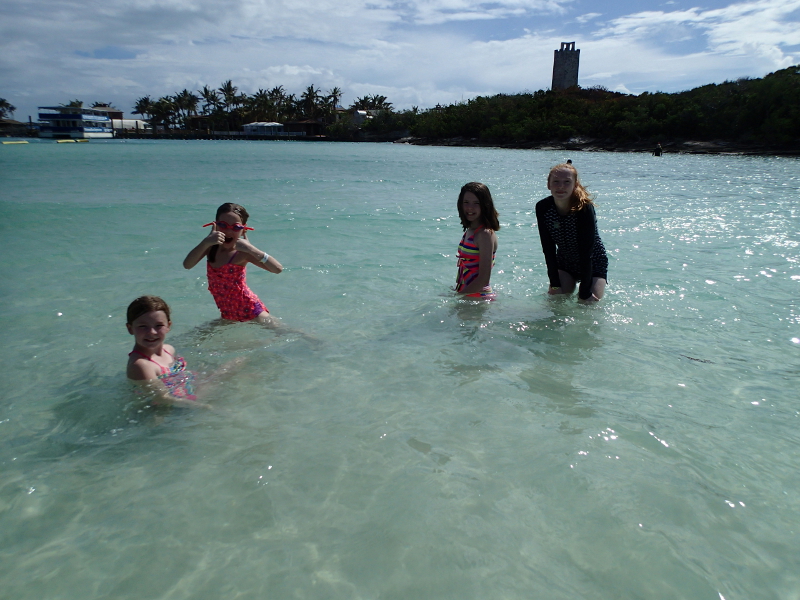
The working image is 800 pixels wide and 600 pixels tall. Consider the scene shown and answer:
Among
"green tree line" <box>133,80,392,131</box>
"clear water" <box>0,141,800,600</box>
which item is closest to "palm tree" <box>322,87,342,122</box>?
"green tree line" <box>133,80,392,131</box>

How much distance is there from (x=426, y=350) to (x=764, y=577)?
294 cm

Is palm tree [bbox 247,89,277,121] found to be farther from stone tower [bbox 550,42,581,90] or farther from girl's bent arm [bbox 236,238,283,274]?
girl's bent arm [bbox 236,238,283,274]

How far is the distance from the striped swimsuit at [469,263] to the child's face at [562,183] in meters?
0.82

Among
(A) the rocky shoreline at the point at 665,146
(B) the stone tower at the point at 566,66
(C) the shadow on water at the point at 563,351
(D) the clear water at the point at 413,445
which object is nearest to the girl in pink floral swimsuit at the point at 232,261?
(D) the clear water at the point at 413,445

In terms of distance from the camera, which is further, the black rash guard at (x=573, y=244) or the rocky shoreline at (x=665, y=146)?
the rocky shoreline at (x=665, y=146)

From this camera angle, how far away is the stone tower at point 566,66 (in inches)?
3834

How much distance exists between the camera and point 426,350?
4.77 meters

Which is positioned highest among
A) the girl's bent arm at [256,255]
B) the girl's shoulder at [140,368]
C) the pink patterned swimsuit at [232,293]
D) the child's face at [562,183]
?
the child's face at [562,183]

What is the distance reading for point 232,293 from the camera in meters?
5.02

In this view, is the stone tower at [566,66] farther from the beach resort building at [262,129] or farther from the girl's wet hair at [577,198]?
the girl's wet hair at [577,198]

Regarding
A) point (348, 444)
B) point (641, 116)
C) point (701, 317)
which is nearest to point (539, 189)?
point (701, 317)

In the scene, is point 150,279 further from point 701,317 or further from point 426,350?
point 701,317

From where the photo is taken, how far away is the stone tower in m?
97.4

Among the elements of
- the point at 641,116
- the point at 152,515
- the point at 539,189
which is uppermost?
the point at 641,116
